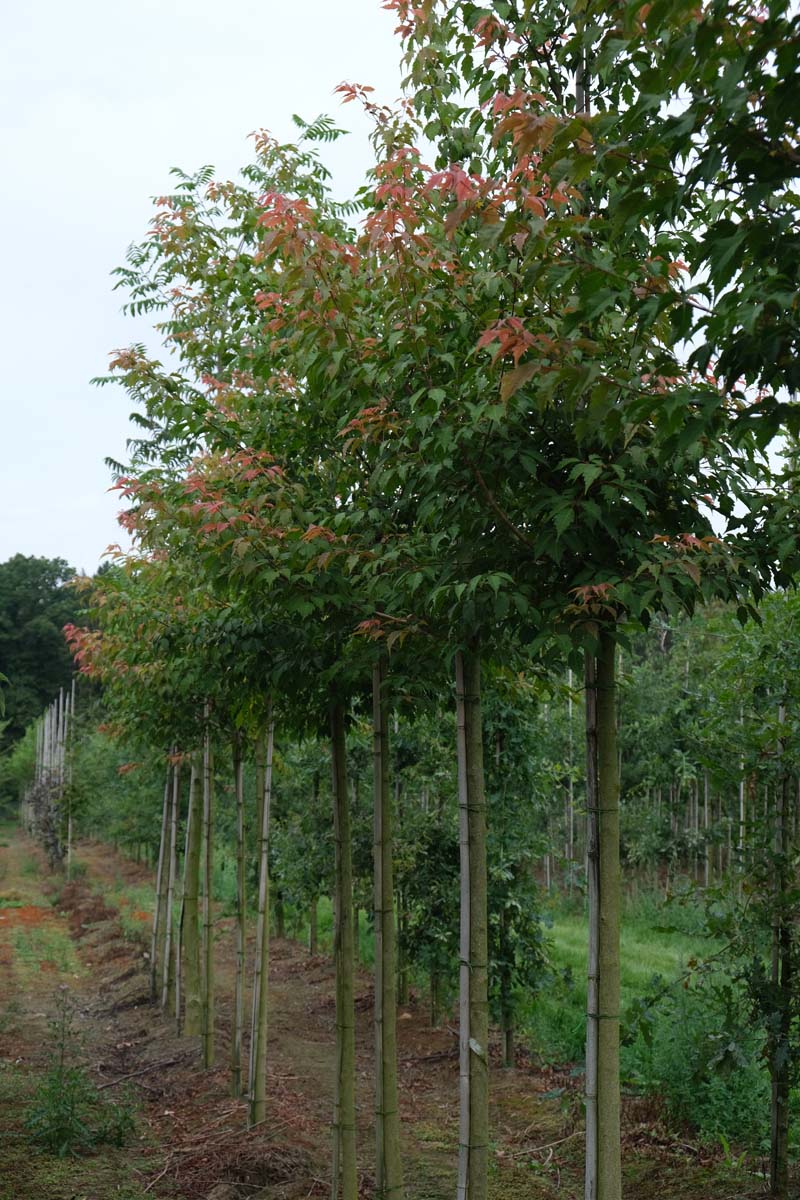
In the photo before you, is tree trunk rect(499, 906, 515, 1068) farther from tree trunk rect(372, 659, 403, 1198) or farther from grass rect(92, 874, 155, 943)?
grass rect(92, 874, 155, 943)

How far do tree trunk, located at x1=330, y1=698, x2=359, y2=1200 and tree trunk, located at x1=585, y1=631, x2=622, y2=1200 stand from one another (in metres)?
2.34

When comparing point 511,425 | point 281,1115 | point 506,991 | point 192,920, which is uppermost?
point 511,425

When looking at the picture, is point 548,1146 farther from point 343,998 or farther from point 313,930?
point 313,930

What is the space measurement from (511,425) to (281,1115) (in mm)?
6341

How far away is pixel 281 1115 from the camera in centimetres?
802

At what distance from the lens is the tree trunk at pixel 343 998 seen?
5.83 m

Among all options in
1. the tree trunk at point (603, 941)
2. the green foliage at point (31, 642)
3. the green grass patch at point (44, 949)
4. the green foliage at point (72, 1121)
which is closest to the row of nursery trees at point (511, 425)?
the tree trunk at point (603, 941)

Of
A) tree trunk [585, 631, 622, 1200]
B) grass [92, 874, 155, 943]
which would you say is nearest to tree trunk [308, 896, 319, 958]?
grass [92, 874, 155, 943]

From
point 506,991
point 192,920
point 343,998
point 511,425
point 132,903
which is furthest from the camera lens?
point 132,903

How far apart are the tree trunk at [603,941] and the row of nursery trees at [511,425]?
1 centimetres

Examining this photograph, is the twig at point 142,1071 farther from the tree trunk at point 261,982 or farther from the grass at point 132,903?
the grass at point 132,903

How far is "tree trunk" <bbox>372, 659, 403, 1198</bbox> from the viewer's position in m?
5.28

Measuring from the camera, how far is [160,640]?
7441 millimetres

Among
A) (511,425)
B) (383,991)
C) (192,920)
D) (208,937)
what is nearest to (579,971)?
(192,920)
